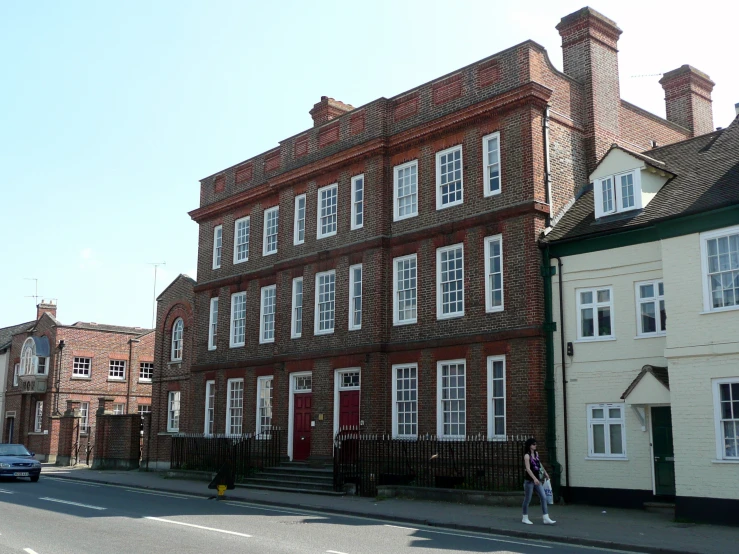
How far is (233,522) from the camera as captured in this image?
1603 centimetres

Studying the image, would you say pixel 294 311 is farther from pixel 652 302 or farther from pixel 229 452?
pixel 652 302

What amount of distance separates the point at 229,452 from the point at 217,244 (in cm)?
957

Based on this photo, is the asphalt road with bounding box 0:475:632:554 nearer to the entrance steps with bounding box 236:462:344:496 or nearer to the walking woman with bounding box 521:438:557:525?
the walking woman with bounding box 521:438:557:525

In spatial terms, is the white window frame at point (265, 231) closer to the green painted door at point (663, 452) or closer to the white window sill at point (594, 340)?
the white window sill at point (594, 340)

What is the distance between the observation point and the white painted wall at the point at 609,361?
18906mm

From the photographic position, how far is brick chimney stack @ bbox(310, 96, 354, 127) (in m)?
31.8

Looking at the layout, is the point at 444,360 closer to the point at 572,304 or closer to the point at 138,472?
the point at 572,304

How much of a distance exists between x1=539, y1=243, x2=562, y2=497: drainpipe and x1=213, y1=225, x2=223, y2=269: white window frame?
16245mm

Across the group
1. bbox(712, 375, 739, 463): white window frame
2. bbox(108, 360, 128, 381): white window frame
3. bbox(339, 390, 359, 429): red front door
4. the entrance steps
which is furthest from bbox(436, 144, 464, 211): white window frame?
bbox(108, 360, 128, 381): white window frame

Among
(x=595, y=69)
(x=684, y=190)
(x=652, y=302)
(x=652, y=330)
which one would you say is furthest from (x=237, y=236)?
(x=684, y=190)

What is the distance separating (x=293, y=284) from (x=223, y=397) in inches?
235

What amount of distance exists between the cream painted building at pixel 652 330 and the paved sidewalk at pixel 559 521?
1.02 m

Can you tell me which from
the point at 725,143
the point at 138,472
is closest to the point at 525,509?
the point at 725,143

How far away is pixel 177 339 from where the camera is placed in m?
36.7
